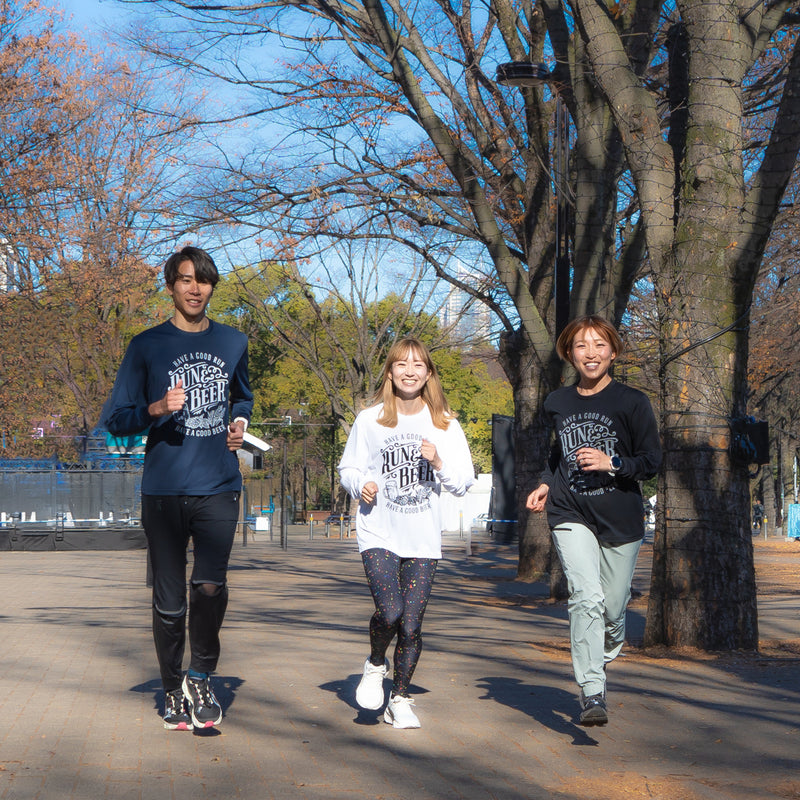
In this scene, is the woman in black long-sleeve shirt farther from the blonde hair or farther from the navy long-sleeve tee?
the navy long-sleeve tee

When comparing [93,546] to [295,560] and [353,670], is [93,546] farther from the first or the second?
[353,670]

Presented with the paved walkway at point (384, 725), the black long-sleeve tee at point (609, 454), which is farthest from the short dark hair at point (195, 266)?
the paved walkway at point (384, 725)

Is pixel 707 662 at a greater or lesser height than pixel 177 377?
lesser

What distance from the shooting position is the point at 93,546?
87.7 ft

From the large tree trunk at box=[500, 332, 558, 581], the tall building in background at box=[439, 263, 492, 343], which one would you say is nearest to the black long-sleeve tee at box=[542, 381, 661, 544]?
the large tree trunk at box=[500, 332, 558, 581]

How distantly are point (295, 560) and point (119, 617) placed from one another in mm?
11391

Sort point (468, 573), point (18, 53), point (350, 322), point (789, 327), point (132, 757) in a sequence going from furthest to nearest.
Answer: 1. point (350, 322)
2. point (789, 327)
3. point (18, 53)
4. point (468, 573)
5. point (132, 757)

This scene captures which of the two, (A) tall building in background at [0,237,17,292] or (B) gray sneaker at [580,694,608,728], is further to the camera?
(A) tall building in background at [0,237,17,292]

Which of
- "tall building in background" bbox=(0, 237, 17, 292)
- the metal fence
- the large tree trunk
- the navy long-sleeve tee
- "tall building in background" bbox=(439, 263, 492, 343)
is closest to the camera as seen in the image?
the navy long-sleeve tee

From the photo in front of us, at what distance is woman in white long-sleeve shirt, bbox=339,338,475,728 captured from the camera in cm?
529

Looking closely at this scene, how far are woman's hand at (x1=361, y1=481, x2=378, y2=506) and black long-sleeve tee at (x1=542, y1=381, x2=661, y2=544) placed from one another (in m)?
0.82

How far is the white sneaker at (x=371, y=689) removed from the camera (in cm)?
536

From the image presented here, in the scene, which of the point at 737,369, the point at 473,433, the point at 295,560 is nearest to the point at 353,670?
the point at 737,369

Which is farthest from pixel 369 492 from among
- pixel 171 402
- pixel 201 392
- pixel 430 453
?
pixel 171 402
